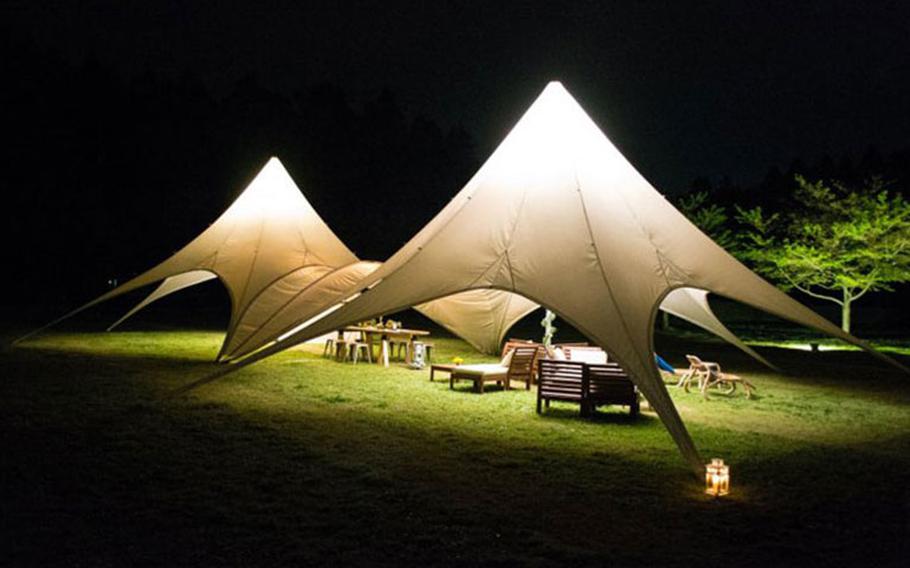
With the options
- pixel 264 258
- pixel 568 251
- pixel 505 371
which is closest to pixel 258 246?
pixel 264 258

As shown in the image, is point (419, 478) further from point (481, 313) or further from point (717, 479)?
point (481, 313)

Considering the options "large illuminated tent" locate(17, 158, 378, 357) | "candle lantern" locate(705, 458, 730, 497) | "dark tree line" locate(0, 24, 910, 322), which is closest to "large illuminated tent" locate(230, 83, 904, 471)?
"candle lantern" locate(705, 458, 730, 497)

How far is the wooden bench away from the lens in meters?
8.93

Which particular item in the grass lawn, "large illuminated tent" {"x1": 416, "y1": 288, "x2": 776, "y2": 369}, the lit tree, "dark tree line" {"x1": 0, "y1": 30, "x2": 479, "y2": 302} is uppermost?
"dark tree line" {"x1": 0, "y1": 30, "x2": 479, "y2": 302}

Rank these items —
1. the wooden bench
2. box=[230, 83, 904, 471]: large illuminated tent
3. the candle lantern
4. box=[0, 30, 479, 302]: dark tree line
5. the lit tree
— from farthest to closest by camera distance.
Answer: box=[0, 30, 479, 302]: dark tree line < the lit tree < the wooden bench < box=[230, 83, 904, 471]: large illuminated tent < the candle lantern

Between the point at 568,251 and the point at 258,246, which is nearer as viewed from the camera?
the point at 568,251

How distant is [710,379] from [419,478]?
704cm

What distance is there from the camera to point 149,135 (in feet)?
116

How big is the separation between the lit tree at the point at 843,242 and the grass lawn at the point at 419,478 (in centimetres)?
1132

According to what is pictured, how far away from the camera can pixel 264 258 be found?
1445 centimetres

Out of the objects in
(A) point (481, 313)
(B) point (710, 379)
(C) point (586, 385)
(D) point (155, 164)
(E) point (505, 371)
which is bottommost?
(C) point (586, 385)

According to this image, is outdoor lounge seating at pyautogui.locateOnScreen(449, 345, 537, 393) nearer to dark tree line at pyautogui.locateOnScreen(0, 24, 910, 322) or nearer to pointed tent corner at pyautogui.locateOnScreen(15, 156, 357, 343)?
pointed tent corner at pyautogui.locateOnScreen(15, 156, 357, 343)

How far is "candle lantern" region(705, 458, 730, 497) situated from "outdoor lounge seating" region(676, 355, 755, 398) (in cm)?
527

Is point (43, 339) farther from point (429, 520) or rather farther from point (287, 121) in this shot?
point (287, 121)
